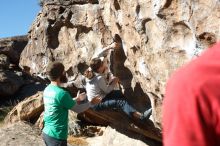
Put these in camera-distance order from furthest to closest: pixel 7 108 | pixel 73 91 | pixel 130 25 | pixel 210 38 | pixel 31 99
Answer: pixel 7 108 → pixel 31 99 → pixel 73 91 → pixel 130 25 → pixel 210 38

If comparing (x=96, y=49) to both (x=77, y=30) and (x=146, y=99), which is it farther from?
(x=146, y=99)

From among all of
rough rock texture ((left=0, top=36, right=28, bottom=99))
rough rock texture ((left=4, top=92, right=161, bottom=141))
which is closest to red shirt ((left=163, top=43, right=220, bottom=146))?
rough rock texture ((left=4, top=92, right=161, bottom=141))

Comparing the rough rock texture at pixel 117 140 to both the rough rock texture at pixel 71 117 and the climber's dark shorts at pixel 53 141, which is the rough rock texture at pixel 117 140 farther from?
the climber's dark shorts at pixel 53 141

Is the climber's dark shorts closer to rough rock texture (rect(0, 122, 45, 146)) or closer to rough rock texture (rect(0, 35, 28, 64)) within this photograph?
rough rock texture (rect(0, 122, 45, 146))

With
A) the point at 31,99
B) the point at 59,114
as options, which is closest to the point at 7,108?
the point at 31,99

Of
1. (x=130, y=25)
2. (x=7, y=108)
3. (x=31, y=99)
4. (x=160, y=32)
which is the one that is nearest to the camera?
(x=160, y=32)

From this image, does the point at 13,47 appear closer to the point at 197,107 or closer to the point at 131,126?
the point at 131,126

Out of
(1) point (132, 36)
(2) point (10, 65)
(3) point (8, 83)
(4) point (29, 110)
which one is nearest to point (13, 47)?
(2) point (10, 65)

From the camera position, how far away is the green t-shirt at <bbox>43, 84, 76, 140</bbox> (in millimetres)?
6359

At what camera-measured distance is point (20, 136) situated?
41.7ft

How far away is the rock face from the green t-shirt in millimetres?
1759

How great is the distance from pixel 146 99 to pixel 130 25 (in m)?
1.90

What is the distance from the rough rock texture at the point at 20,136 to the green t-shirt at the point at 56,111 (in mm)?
5783

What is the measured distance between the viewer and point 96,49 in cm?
1061
